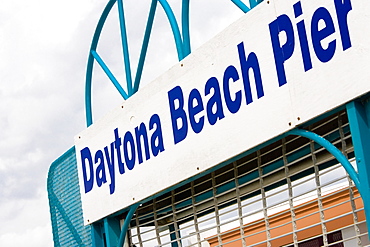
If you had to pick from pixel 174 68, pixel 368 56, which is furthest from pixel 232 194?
pixel 368 56

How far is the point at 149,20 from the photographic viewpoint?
21.5 ft

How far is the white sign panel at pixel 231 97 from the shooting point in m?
4.18

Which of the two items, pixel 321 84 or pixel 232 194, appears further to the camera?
pixel 232 194

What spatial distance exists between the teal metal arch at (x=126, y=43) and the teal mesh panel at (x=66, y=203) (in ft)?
2.12

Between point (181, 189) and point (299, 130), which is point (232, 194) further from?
point (299, 130)

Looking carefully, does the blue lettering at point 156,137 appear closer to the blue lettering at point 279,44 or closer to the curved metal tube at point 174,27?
the curved metal tube at point 174,27

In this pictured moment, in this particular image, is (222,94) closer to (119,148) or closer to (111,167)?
(119,148)

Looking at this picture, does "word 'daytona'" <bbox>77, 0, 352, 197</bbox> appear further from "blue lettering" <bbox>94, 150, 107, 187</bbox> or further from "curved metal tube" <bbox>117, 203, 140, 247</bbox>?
"curved metal tube" <bbox>117, 203, 140, 247</bbox>

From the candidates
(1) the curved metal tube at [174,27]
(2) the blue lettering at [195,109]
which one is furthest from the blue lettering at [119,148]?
(2) the blue lettering at [195,109]

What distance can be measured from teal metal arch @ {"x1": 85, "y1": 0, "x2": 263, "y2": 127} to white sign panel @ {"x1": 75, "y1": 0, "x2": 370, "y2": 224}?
0.31 metres

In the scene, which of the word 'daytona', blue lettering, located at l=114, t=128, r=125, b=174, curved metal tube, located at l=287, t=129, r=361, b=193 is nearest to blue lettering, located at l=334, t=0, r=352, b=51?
the word 'daytona'

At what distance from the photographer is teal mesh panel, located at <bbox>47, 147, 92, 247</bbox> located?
7.34 metres

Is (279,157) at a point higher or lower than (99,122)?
lower

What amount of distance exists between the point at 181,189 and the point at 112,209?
0.61 m
